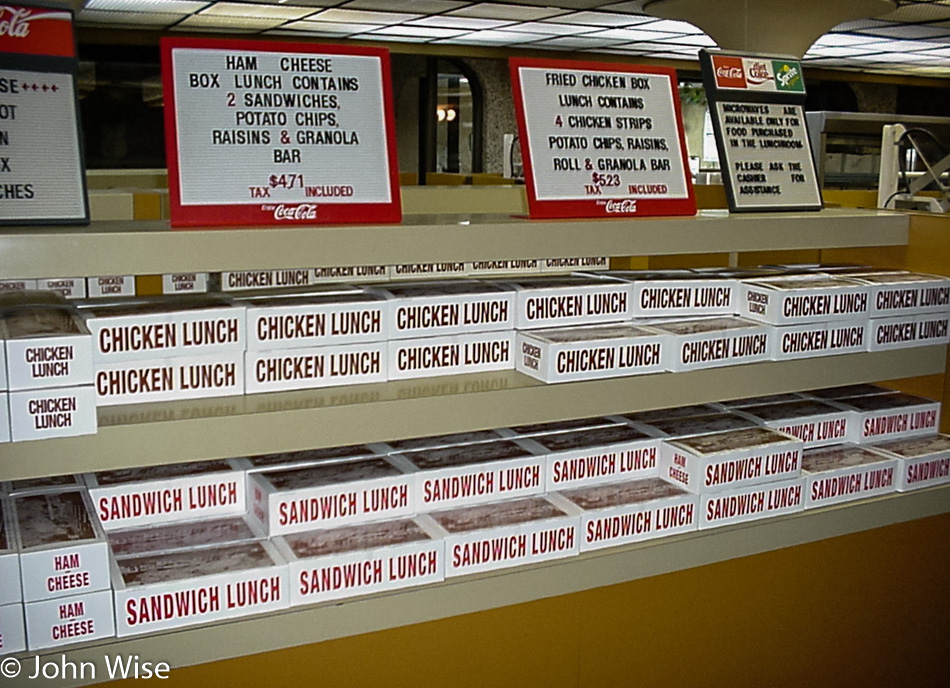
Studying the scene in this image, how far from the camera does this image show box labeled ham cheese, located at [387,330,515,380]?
1589 millimetres

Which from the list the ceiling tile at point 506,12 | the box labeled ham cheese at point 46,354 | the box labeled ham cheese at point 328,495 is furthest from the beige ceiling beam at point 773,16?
the box labeled ham cheese at point 46,354

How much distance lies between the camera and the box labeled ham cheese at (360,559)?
4.80 ft

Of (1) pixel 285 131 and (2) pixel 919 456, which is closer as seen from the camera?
(1) pixel 285 131

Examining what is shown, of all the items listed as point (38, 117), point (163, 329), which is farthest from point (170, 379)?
point (38, 117)

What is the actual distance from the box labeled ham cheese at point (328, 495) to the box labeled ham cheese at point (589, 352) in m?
0.30

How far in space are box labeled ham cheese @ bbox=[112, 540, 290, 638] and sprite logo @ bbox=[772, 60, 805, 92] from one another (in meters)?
1.43

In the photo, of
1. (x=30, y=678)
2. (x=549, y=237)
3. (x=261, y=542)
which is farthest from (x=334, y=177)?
(x=30, y=678)

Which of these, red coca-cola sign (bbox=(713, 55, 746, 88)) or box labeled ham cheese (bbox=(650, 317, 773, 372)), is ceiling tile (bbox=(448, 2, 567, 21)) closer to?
red coca-cola sign (bbox=(713, 55, 746, 88))

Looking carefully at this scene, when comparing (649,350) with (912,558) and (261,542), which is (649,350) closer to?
(261,542)

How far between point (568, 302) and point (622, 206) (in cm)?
20

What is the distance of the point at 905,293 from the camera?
197 centimetres

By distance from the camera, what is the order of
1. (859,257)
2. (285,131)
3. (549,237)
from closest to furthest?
(285,131) → (549,237) → (859,257)

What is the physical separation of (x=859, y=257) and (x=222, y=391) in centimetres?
165

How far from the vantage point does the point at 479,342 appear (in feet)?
5.46
